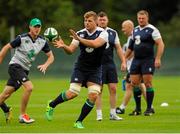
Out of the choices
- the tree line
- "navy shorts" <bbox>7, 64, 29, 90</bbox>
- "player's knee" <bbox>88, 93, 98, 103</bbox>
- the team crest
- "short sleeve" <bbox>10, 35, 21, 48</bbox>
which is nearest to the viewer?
"player's knee" <bbox>88, 93, 98, 103</bbox>

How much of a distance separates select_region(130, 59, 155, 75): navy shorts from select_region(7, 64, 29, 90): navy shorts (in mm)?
3241

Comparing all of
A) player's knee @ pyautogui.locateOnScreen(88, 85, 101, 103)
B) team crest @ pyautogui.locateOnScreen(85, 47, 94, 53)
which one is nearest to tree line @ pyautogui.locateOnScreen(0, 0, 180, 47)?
team crest @ pyautogui.locateOnScreen(85, 47, 94, 53)

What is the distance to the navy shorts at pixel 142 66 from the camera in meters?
18.6

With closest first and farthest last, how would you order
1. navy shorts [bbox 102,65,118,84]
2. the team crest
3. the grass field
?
the grass field → the team crest → navy shorts [bbox 102,65,118,84]

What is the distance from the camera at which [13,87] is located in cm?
1653

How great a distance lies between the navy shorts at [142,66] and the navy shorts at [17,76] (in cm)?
324

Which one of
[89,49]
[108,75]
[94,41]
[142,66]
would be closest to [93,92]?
[89,49]

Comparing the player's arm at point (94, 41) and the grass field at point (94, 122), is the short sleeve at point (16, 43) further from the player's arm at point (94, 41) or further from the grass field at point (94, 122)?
the player's arm at point (94, 41)

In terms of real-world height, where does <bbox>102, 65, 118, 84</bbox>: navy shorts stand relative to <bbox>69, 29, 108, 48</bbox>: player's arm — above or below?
below

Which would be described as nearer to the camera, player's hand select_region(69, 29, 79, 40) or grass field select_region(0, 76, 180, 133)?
player's hand select_region(69, 29, 79, 40)

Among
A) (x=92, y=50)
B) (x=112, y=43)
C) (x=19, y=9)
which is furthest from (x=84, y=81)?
(x=19, y=9)

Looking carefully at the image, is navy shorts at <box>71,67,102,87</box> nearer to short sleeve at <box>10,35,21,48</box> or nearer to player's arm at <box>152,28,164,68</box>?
short sleeve at <box>10,35,21,48</box>

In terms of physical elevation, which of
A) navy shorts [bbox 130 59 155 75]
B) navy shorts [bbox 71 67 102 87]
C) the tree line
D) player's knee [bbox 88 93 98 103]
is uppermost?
the tree line

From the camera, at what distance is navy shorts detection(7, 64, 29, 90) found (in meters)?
16.4
